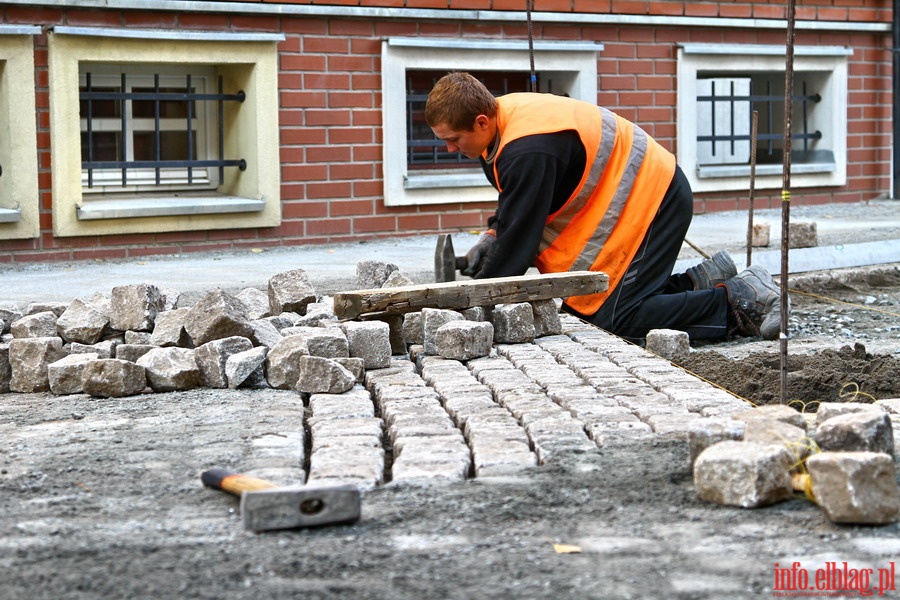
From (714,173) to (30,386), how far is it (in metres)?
8.92

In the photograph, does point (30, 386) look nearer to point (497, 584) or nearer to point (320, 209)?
point (497, 584)

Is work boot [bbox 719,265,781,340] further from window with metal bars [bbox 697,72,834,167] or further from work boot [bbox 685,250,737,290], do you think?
window with metal bars [bbox 697,72,834,167]

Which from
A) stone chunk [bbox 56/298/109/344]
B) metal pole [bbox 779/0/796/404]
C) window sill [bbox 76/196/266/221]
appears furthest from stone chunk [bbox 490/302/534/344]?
window sill [bbox 76/196/266/221]

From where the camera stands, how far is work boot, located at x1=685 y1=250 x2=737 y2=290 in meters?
7.03

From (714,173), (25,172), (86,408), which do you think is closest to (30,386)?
(86,408)

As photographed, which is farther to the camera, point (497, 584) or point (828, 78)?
point (828, 78)

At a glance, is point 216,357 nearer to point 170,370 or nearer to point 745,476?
point 170,370

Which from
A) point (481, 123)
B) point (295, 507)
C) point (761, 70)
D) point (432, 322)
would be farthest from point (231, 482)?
point (761, 70)

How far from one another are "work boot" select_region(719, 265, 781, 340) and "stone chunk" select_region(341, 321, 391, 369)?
214 cm

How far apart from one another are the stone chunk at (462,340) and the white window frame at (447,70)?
5.61 m

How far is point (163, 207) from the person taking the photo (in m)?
10.2

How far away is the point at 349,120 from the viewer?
1109cm

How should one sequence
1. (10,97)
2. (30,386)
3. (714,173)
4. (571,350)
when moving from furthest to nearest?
(714,173)
(10,97)
(571,350)
(30,386)

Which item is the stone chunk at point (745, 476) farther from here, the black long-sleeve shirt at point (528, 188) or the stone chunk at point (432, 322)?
the black long-sleeve shirt at point (528, 188)
